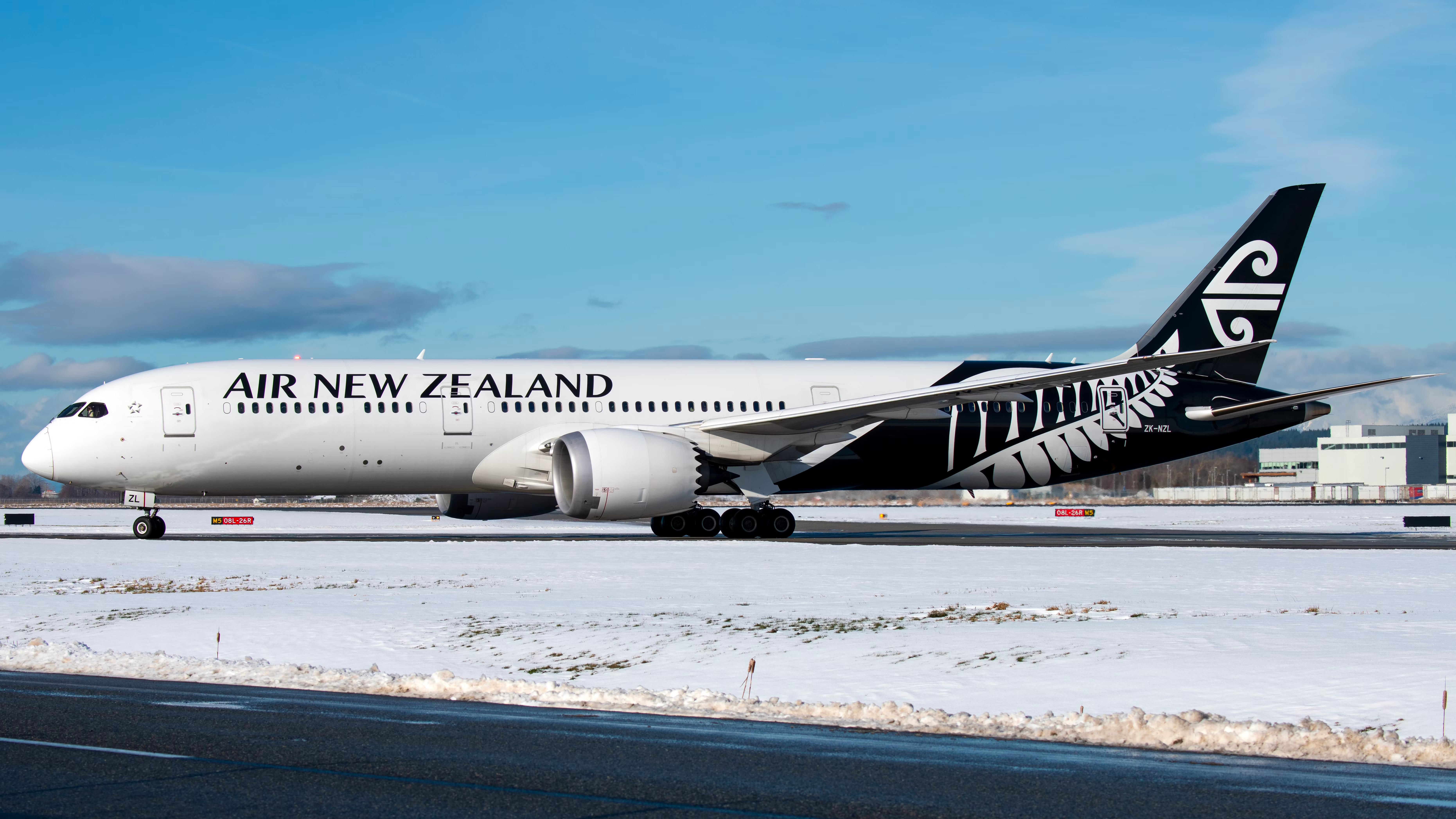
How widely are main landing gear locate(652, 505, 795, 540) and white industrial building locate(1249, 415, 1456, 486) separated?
125 m

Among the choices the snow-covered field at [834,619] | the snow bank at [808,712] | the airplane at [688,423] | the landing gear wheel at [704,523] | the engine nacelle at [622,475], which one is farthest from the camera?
the landing gear wheel at [704,523]

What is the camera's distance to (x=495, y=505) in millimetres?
33000

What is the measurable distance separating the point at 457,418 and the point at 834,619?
16503 millimetres

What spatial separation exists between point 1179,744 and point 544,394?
22.8 m

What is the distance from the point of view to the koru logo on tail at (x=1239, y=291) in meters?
33.5

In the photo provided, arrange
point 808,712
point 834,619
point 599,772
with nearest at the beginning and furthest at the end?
point 599,772 < point 808,712 < point 834,619

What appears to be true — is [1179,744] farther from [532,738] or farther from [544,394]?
[544,394]

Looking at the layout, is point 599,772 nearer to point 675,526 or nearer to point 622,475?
point 622,475

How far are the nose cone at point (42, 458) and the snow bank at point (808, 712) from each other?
17039mm

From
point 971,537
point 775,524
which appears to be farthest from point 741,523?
point 971,537

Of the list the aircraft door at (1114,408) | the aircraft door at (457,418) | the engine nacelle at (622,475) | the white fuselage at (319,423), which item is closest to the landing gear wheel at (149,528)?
the white fuselage at (319,423)

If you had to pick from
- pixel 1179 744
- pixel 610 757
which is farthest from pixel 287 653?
pixel 1179 744

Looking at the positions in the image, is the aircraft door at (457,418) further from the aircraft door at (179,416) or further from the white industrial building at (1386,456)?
the white industrial building at (1386,456)

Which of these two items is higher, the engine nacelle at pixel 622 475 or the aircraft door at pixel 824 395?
the aircraft door at pixel 824 395
